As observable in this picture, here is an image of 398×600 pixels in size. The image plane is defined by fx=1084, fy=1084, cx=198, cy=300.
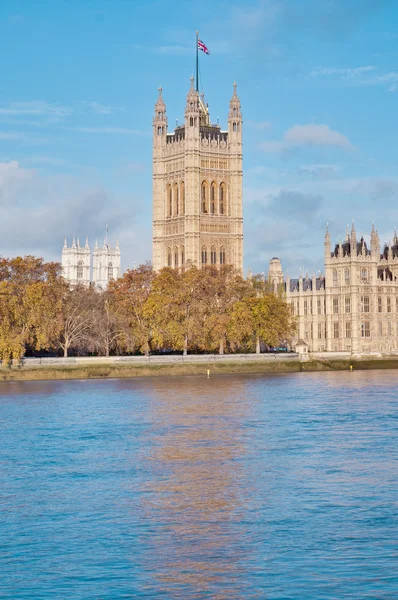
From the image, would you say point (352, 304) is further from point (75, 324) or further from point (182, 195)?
point (75, 324)

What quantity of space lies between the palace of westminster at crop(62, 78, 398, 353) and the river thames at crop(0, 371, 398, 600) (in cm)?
5689

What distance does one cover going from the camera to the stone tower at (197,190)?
111m

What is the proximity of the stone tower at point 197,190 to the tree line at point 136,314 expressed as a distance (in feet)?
72.3

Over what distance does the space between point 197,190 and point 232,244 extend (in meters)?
6.64

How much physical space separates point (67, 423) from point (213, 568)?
23.1m

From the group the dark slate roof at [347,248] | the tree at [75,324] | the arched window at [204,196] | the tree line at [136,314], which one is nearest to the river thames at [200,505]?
the tree line at [136,314]

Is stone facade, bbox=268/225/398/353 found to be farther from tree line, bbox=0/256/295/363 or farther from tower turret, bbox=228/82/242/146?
tower turret, bbox=228/82/242/146

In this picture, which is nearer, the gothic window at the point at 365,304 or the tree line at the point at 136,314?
the tree line at the point at 136,314

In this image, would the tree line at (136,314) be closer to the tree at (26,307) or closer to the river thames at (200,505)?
the tree at (26,307)

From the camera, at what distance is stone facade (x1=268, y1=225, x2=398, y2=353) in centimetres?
9931

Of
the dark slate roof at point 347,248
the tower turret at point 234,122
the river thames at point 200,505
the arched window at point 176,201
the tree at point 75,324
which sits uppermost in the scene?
the tower turret at point 234,122

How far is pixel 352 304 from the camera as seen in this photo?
99.2m

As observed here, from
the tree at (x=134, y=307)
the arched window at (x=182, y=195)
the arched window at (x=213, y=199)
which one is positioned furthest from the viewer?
the arched window at (x=182, y=195)

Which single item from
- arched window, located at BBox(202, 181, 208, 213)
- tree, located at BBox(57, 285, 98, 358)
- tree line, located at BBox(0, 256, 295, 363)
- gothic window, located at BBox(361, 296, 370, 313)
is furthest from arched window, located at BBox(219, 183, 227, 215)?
tree, located at BBox(57, 285, 98, 358)
